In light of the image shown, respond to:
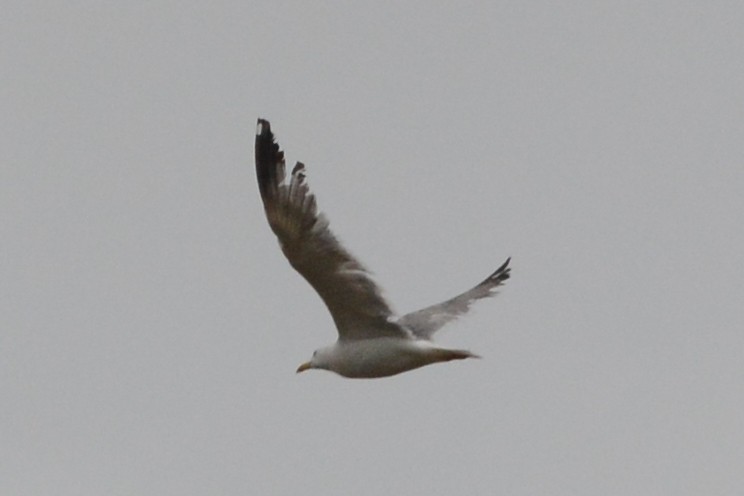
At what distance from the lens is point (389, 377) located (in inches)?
834

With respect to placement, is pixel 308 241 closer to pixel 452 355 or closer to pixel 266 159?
pixel 266 159

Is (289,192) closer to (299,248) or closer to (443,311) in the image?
(299,248)

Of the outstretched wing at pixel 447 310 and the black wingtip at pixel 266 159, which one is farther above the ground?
the black wingtip at pixel 266 159

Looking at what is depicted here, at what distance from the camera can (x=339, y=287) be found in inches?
811

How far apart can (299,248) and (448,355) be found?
183cm

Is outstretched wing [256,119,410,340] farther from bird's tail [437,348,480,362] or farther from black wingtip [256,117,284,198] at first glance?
bird's tail [437,348,480,362]

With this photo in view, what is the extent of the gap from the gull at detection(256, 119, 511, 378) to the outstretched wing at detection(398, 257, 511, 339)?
80 millimetres

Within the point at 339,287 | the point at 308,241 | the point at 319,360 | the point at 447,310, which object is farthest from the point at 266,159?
the point at 447,310

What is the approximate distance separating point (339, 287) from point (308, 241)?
2.16 ft

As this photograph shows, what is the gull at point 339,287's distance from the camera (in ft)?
66.5

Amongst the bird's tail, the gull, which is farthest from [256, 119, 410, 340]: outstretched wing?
the bird's tail

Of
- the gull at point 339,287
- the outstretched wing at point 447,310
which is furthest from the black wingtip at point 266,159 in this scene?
the outstretched wing at point 447,310

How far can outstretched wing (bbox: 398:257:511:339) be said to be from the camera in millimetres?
21766

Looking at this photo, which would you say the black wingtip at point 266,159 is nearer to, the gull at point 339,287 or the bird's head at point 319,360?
the gull at point 339,287
